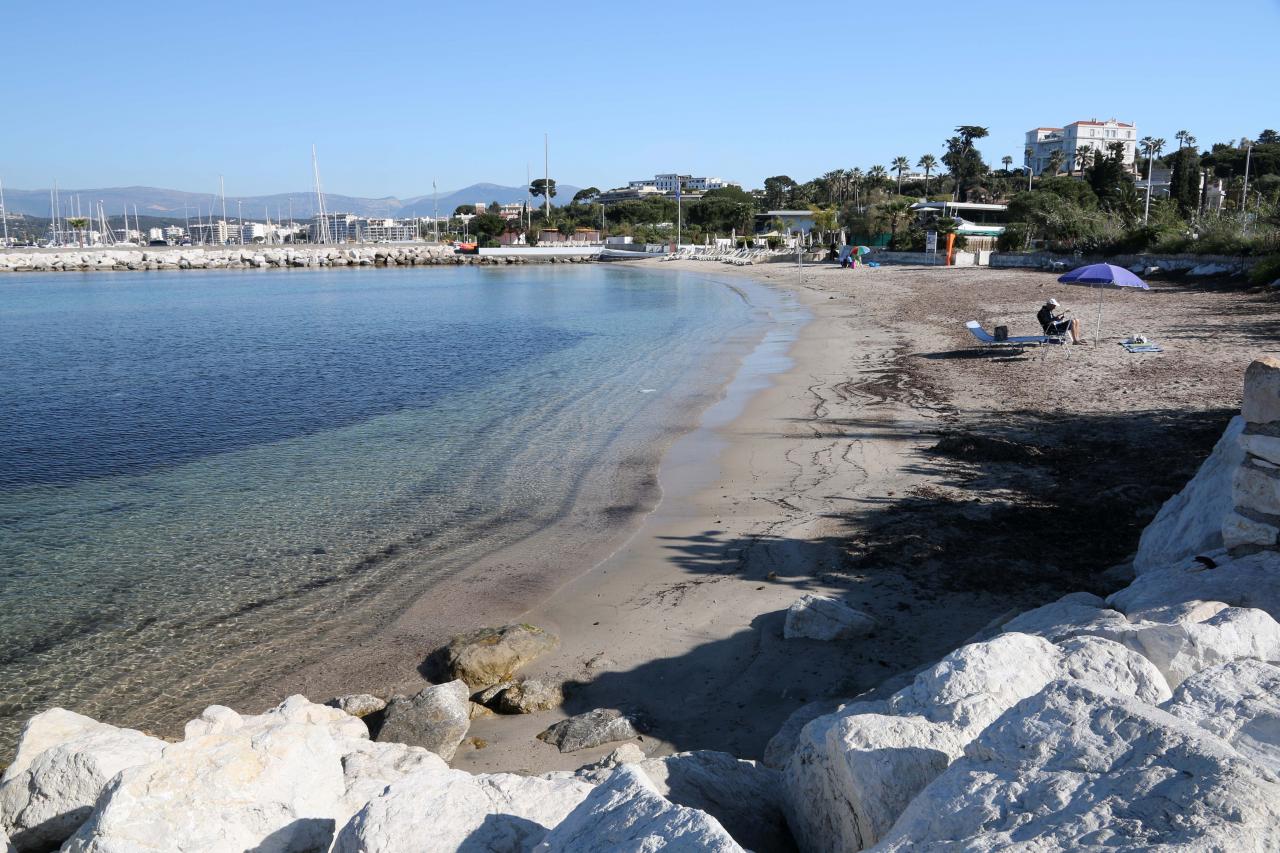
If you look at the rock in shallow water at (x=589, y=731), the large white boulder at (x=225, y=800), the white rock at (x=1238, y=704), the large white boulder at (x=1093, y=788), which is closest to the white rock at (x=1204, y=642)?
the white rock at (x=1238, y=704)

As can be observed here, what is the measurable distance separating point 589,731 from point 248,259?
366ft

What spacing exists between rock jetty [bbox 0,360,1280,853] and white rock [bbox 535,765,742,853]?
0.03ft

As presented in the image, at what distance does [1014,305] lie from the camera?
31.1m

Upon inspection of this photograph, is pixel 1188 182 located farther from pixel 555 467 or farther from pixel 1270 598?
pixel 1270 598

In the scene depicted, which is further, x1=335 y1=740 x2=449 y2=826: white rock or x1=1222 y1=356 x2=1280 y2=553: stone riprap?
x1=1222 y1=356 x2=1280 y2=553: stone riprap

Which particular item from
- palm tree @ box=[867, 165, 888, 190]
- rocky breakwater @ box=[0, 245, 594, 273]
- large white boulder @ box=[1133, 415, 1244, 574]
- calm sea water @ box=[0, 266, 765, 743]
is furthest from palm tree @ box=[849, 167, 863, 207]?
large white boulder @ box=[1133, 415, 1244, 574]

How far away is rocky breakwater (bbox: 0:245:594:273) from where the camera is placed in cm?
9556

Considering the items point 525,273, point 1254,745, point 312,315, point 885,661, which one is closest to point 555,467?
point 885,661

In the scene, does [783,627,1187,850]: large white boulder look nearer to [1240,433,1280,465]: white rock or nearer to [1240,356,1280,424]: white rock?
[1240,433,1280,465]: white rock

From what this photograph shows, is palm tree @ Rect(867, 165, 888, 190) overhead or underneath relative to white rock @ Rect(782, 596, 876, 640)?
overhead

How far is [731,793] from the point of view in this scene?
4.24m

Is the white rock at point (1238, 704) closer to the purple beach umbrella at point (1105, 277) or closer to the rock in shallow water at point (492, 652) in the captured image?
the rock in shallow water at point (492, 652)

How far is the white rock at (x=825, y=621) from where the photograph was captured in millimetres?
7180

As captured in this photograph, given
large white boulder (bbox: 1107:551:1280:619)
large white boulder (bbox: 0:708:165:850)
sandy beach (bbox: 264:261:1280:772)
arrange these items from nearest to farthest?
1. large white boulder (bbox: 0:708:165:850)
2. large white boulder (bbox: 1107:551:1280:619)
3. sandy beach (bbox: 264:261:1280:772)
